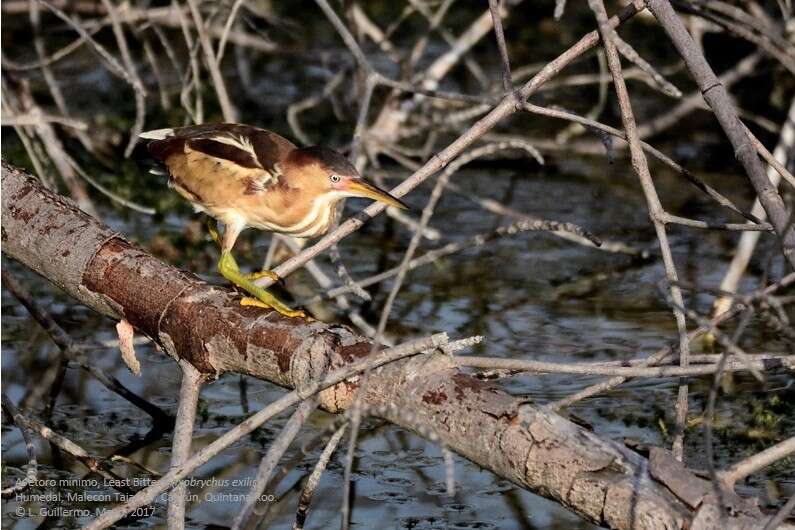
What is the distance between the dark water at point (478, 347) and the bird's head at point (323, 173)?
3.33ft

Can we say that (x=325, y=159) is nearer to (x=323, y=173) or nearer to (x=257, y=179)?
(x=323, y=173)

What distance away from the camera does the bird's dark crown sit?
13.4ft

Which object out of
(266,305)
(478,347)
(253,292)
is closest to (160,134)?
(253,292)

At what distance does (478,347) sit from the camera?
18.5ft

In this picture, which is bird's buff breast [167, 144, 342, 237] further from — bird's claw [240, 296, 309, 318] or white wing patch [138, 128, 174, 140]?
bird's claw [240, 296, 309, 318]

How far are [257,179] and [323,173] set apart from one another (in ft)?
0.70

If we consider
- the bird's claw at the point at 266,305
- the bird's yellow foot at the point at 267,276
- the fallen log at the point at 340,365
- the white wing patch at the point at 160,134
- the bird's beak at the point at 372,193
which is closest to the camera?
the fallen log at the point at 340,365

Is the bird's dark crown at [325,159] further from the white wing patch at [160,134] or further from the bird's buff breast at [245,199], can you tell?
the white wing patch at [160,134]

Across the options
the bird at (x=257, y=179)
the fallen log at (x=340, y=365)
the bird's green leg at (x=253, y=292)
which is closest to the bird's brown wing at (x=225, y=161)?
the bird at (x=257, y=179)

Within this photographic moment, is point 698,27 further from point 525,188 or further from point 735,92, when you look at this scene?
point 735,92

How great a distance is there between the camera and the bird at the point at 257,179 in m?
4.09

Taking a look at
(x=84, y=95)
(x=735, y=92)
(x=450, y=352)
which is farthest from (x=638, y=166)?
(x=84, y=95)

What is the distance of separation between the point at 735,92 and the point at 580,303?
370cm

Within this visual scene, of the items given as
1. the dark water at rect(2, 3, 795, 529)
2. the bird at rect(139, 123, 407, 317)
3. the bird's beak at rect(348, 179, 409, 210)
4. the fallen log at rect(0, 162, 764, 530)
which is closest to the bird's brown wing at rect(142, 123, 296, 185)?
the bird at rect(139, 123, 407, 317)
